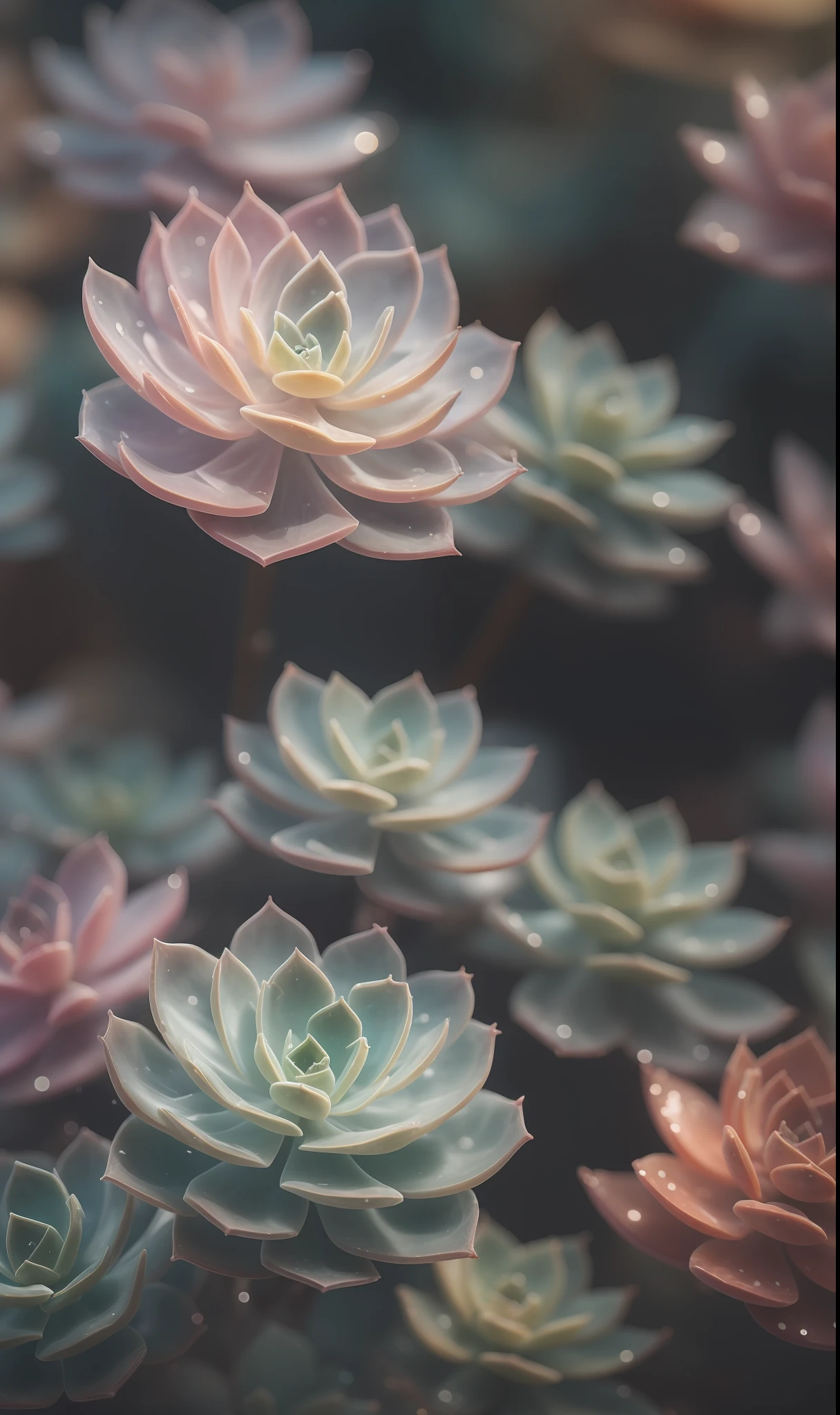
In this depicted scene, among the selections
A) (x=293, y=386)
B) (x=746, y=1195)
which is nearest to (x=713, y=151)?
(x=293, y=386)

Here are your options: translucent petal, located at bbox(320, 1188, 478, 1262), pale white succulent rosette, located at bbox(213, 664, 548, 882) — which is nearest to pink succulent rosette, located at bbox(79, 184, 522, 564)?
pale white succulent rosette, located at bbox(213, 664, 548, 882)

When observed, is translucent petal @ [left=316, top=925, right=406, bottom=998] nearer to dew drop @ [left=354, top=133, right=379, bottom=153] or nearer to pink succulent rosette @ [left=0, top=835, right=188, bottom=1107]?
pink succulent rosette @ [left=0, top=835, right=188, bottom=1107]

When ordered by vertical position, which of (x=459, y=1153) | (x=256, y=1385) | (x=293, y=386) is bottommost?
(x=256, y=1385)

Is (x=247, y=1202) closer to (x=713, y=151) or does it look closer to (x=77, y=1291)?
(x=77, y=1291)

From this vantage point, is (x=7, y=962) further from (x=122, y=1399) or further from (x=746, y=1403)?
(x=746, y=1403)

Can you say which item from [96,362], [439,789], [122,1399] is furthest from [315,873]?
[96,362]

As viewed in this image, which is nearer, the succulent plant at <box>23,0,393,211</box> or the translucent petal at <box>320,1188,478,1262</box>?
the translucent petal at <box>320,1188,478,1262</box>
